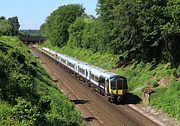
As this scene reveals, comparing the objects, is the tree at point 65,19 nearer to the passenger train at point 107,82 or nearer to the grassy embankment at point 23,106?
the passenger train at point 107,82

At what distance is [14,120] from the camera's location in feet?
61.2

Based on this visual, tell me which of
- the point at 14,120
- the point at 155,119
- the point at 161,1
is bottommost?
the point at 155,119

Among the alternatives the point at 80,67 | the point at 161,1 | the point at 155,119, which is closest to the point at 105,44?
the point at 80,67

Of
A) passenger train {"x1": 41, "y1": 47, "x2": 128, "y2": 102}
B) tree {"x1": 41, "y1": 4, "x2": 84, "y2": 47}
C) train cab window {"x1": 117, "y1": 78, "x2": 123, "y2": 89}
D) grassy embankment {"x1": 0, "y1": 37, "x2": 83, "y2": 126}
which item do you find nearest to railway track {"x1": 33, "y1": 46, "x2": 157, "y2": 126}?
passenger train {"x1": 41, "y1": 47, "x2": 128, "y2": 102}

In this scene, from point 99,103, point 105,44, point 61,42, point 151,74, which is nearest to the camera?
point 99,103

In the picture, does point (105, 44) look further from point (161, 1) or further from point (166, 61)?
point (161, 1)

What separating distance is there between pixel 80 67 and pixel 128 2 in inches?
632

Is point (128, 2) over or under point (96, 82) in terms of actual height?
over

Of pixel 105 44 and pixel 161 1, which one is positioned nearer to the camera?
pixel 161 1

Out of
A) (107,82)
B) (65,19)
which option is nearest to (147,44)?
(107,82)

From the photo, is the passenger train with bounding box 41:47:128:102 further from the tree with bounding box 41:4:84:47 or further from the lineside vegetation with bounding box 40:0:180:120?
the tree with bounding box 41:4:84:47

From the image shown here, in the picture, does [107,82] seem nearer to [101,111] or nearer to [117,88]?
[117,88]

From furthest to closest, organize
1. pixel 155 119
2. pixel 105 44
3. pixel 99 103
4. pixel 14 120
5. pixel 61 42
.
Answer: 1. pixel 61 42
2. pixel 105 44
3. pixel 99 103
4. pixel 155 119
5. pixel 14 120

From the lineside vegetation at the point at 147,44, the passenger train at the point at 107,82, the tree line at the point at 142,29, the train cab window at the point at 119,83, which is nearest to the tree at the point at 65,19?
the lineside vegetation at the point at 147,44
